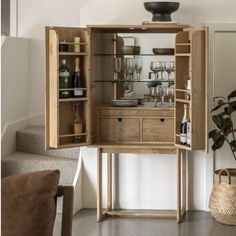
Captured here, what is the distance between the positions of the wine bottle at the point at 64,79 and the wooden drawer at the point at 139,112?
Result: 17.0 inches

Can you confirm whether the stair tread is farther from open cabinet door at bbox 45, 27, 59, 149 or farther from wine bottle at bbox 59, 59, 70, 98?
wine bottle at bbox 59, 59, 70, 98

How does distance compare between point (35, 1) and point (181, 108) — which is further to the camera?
point (35, 1)

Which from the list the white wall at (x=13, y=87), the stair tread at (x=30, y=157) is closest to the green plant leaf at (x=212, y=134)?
the stair tread at (x=30, y=157)

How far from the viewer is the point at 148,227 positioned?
4539 millimetres

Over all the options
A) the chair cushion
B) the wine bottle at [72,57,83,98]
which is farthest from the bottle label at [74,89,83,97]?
the chair cushion

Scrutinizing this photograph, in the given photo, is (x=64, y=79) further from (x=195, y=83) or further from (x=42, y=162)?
(x=195, y=83)

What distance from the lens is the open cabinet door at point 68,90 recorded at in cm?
442

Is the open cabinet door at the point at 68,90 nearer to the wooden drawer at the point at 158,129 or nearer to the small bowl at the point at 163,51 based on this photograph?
the wooden drawer at the point at 158,129

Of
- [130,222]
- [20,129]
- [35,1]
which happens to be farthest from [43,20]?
[130,222]

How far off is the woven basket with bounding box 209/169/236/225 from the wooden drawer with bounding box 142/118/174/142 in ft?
1.90

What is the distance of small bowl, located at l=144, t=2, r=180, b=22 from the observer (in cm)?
468

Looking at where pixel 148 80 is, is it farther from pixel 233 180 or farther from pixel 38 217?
pixel 38 217

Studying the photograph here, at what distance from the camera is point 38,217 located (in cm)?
172

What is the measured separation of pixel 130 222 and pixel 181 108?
113 cm
